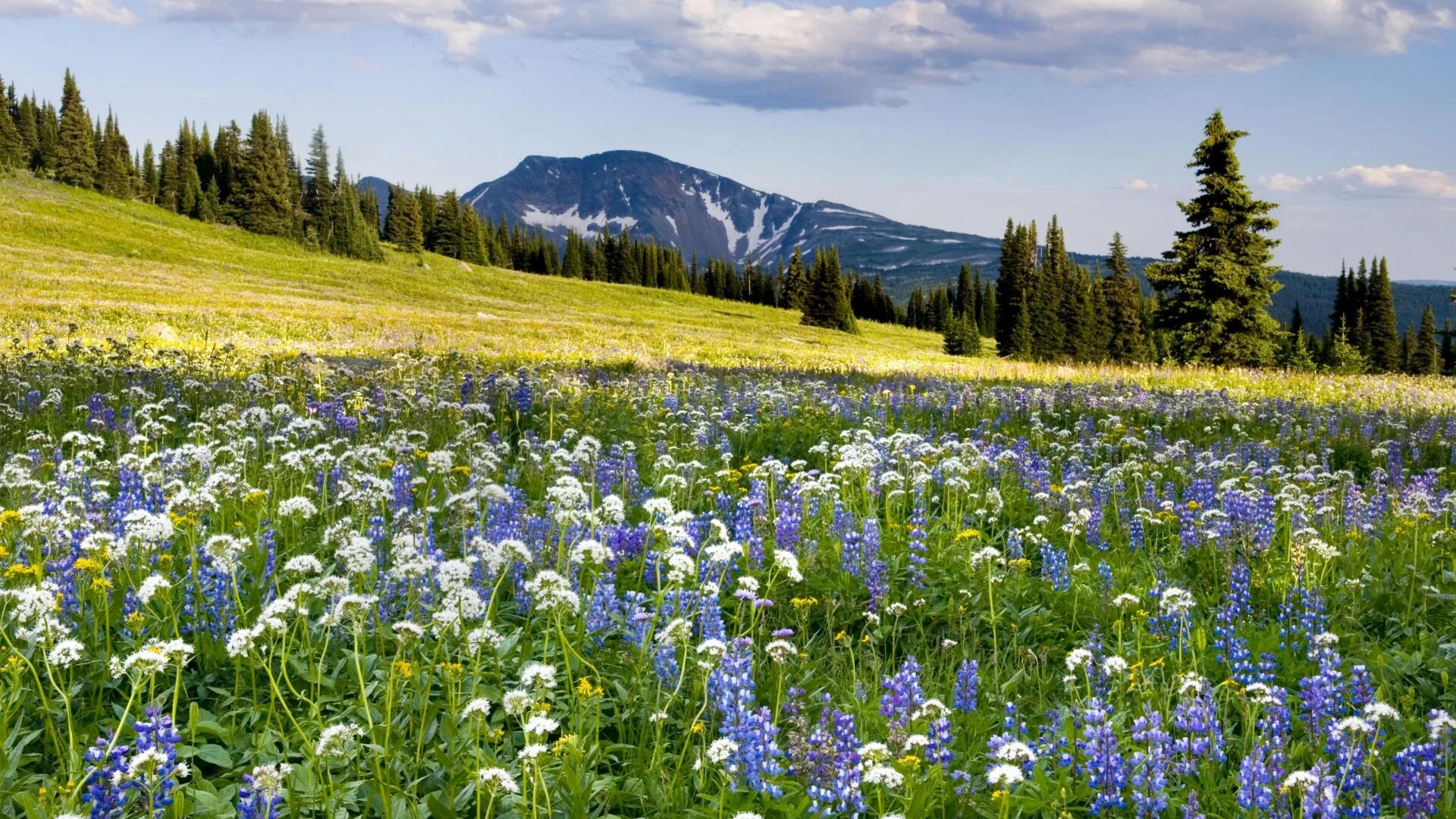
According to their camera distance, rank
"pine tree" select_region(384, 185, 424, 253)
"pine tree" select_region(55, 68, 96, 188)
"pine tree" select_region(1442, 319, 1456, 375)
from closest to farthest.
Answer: "pine tree" select_region(55, 68, 96, 188) < "pine tree" select_region(1442, 319, 1456, 375) < "pine tree" select_region(384, 185, 424, 253)

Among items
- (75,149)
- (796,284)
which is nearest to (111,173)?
(75,149)

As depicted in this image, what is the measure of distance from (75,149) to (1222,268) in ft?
380

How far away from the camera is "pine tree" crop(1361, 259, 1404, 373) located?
343 feet

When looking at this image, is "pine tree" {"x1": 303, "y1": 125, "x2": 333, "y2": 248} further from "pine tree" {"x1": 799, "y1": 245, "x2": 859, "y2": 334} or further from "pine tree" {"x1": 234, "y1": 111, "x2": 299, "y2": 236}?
"pine tree" {"x1": 799, "y1": 245, "x2": 859, "y2": 334}

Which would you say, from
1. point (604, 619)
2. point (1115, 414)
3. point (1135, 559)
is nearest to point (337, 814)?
point (604, 619)

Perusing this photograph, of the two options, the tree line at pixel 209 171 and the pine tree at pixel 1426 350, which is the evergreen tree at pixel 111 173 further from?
the pine tree at pixel 1426 350

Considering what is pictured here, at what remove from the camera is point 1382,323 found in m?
107

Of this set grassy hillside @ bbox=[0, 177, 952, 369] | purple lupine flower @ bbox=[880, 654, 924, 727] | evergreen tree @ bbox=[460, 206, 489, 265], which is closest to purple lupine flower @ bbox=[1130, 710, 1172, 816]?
purple lupine flower @ bbox=[880, 654, 924, 727]

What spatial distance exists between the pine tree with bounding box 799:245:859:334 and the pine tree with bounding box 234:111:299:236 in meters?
55.7

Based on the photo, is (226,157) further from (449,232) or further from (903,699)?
(903,699)

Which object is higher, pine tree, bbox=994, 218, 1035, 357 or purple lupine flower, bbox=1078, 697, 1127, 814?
pine tree, bbox=994, 218, 1035, 357

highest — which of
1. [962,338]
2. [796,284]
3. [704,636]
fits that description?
[796,284]

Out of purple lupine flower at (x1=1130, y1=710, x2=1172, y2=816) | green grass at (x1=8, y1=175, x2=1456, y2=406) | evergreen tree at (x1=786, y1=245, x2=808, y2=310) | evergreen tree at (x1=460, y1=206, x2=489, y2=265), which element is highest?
evergreen tree at (x1=460, y1=206, x2=489, y2=265)

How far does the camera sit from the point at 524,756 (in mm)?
3164
